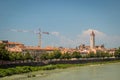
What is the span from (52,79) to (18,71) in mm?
10362

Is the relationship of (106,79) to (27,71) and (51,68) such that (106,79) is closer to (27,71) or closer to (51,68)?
(27,71)

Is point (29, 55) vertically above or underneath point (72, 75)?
above

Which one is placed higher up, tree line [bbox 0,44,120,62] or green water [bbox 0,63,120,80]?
tree line [bbox 0,44,120,62]

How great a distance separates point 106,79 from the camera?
1298 inches

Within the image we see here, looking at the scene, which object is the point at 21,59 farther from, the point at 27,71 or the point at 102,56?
the point at 102,56

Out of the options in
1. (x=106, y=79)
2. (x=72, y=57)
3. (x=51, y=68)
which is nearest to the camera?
(x=106, y=79)

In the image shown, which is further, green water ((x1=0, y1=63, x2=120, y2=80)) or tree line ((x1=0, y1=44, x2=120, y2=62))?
tree line ((x1=0, y1=44, x2=120, y2=62))

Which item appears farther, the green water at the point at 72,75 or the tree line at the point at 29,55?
the tree line at the point at 29,55

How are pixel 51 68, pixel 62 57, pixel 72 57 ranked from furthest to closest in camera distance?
pixel 72 57 < pixel 62 57 < pixel 51 68

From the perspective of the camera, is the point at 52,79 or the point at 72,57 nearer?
the point at 52,79

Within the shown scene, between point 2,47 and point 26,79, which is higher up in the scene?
point 2,47

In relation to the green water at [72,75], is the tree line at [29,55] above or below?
above

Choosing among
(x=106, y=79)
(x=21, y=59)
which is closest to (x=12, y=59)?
(x=21, y=59)

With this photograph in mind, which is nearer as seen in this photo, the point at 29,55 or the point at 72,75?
the point at 72,75
